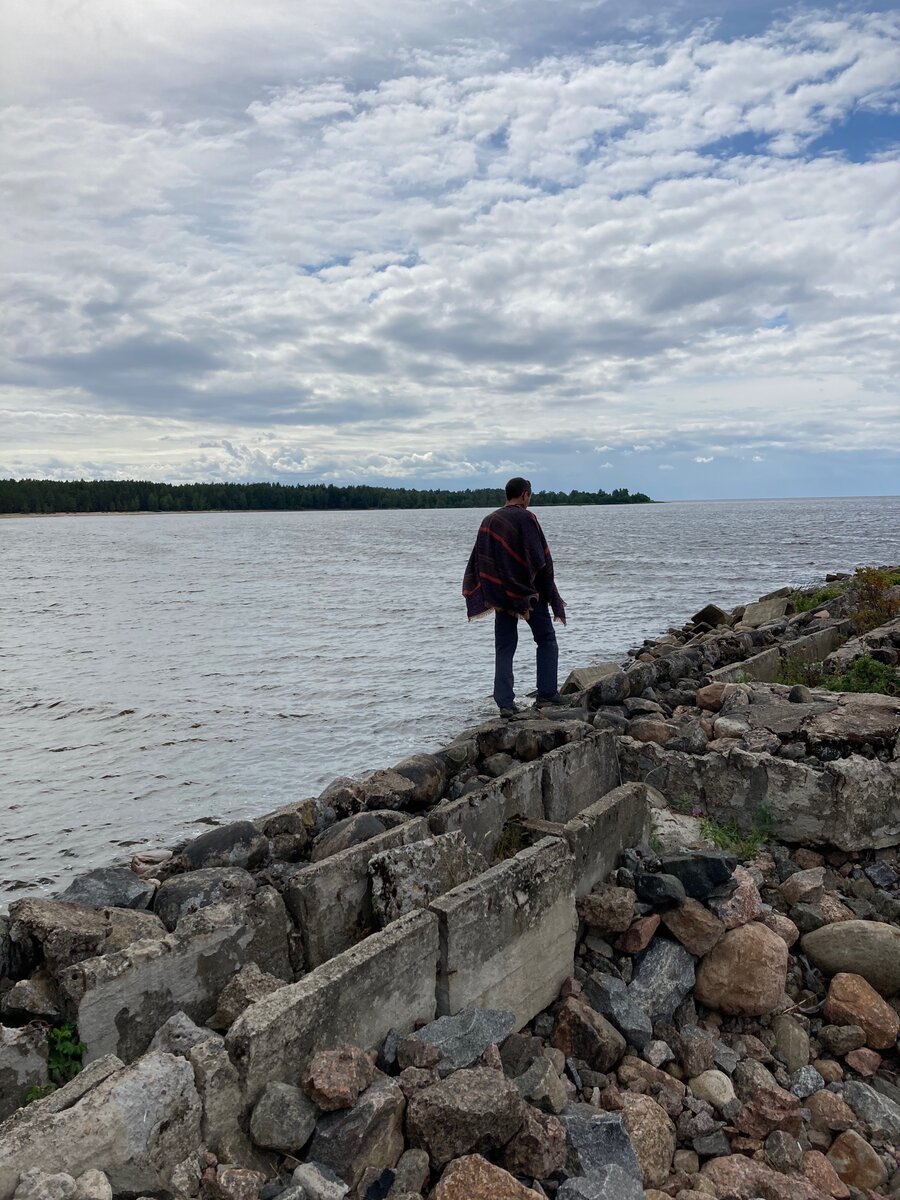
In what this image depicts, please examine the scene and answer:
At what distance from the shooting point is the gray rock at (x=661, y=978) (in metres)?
4.62

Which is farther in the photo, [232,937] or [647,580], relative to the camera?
[647,580]

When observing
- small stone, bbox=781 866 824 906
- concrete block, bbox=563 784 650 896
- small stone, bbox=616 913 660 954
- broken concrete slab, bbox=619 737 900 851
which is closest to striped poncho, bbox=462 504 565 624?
broken concrete slab, bbox=619 737 900 851

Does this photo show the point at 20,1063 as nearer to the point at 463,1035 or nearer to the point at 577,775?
the point at 463,1035

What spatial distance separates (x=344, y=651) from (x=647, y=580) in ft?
65.7

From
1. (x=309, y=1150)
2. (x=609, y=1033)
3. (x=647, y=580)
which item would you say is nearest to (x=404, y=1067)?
(x=309, y=1150)

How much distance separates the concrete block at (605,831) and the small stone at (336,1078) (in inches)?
75.7

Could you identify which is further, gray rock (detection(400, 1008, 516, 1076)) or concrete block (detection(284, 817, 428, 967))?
concrete block (detection(284, 817, 428, 967))

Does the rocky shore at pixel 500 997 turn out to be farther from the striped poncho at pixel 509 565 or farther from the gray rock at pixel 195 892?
the striped poncho at pixel 509 565

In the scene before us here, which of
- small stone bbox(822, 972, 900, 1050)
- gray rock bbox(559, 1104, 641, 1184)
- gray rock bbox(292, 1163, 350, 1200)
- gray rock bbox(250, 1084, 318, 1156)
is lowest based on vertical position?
small stone bbox(822, 972, 900, 1050)

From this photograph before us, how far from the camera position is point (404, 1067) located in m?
3.57

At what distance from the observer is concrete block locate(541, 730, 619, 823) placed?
6207mm

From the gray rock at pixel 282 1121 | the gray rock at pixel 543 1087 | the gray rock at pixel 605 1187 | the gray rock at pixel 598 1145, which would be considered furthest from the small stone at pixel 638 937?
the gray rock at pixel 282 1121

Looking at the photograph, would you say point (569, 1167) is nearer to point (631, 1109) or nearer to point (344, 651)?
point (631, 1109)

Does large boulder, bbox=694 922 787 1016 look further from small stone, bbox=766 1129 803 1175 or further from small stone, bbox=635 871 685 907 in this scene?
small stone, bbox=766 1129 803 1175
